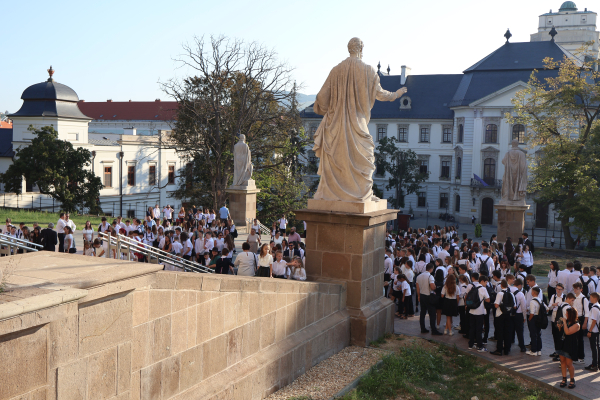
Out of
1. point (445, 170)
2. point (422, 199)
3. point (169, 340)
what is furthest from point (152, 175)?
point (169, 340)

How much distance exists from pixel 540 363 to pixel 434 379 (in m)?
2.55

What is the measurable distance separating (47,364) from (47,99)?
4855 cm

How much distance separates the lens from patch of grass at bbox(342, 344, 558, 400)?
284 inches

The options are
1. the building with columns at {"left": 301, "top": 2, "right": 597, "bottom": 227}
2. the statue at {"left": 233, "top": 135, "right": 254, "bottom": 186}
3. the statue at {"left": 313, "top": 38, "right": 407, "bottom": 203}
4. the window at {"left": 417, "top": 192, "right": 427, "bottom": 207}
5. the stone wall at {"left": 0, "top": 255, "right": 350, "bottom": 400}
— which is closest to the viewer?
the stone wall at {"left": 0, "top": 255, "right": 350, "bottom": 400}

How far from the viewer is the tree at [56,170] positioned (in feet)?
109

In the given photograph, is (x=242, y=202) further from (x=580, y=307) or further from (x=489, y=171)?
(x=489, y=171)

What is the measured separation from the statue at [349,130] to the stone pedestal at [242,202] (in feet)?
42.1

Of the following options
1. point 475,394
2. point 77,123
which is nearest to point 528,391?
point 475,394

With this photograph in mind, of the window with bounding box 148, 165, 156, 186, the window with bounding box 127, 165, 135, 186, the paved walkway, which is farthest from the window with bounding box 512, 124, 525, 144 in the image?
the paved walkway

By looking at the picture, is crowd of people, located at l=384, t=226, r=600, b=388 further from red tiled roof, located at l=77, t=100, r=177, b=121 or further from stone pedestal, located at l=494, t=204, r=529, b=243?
red tiled roof, located at l=77, t=100, r=177, b=121

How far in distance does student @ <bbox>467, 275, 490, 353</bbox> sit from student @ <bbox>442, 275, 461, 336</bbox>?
28.5 inches

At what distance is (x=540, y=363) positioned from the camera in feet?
31.1

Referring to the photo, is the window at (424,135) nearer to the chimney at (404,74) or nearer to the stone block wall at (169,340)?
the chimney at (404,74)

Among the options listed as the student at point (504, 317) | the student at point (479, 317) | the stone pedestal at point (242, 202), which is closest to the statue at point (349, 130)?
the student at point (479, 317)
